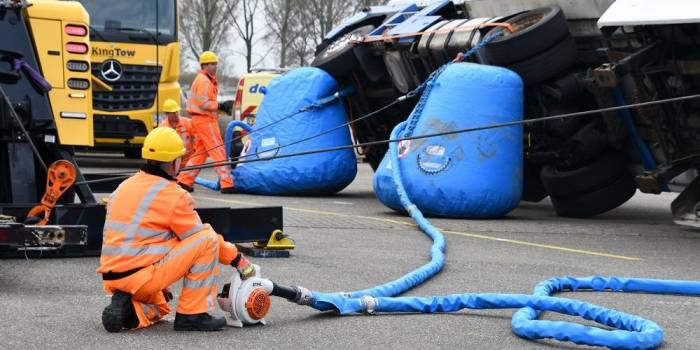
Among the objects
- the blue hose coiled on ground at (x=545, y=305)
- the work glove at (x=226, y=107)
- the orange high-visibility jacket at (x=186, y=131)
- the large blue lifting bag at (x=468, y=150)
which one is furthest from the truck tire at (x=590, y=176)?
the work glove at (x=226, y=107)

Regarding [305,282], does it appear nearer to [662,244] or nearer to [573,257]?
[573,257]

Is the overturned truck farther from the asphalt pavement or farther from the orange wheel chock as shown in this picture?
the orange wheel chock

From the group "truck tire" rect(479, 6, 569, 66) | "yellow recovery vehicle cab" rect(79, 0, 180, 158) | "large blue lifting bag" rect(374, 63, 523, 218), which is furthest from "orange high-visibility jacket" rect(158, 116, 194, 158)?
"truck tire" rect(479, 6, 569, 66)

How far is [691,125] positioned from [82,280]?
6.69 metres

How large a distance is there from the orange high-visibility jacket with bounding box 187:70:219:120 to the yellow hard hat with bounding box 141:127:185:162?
9347 millimetres

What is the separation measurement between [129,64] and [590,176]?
836 centimetres

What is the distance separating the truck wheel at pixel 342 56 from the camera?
15.5 metres

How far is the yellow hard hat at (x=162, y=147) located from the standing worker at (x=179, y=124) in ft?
30.2

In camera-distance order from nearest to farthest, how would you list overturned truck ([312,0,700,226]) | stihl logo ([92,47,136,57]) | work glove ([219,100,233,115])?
overturned truck ([312,0,700,226]) < stihl logo ([92,47,136,57]) < work glove ([219,100,233,115])

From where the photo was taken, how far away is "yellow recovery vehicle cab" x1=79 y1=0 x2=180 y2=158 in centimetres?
1870

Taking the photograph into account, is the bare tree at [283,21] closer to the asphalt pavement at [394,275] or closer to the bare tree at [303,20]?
the bare tree at [303,20]

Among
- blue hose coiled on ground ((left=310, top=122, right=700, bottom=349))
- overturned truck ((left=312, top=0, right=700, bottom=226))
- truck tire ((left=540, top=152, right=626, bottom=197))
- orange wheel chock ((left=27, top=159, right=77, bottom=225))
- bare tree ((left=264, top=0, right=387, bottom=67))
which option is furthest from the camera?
bare tree ((left=264, top=0, right=387, bottom=67))

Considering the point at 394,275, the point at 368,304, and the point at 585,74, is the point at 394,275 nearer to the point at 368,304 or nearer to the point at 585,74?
the point at 368,304

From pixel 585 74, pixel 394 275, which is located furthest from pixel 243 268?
pixel 585 74
